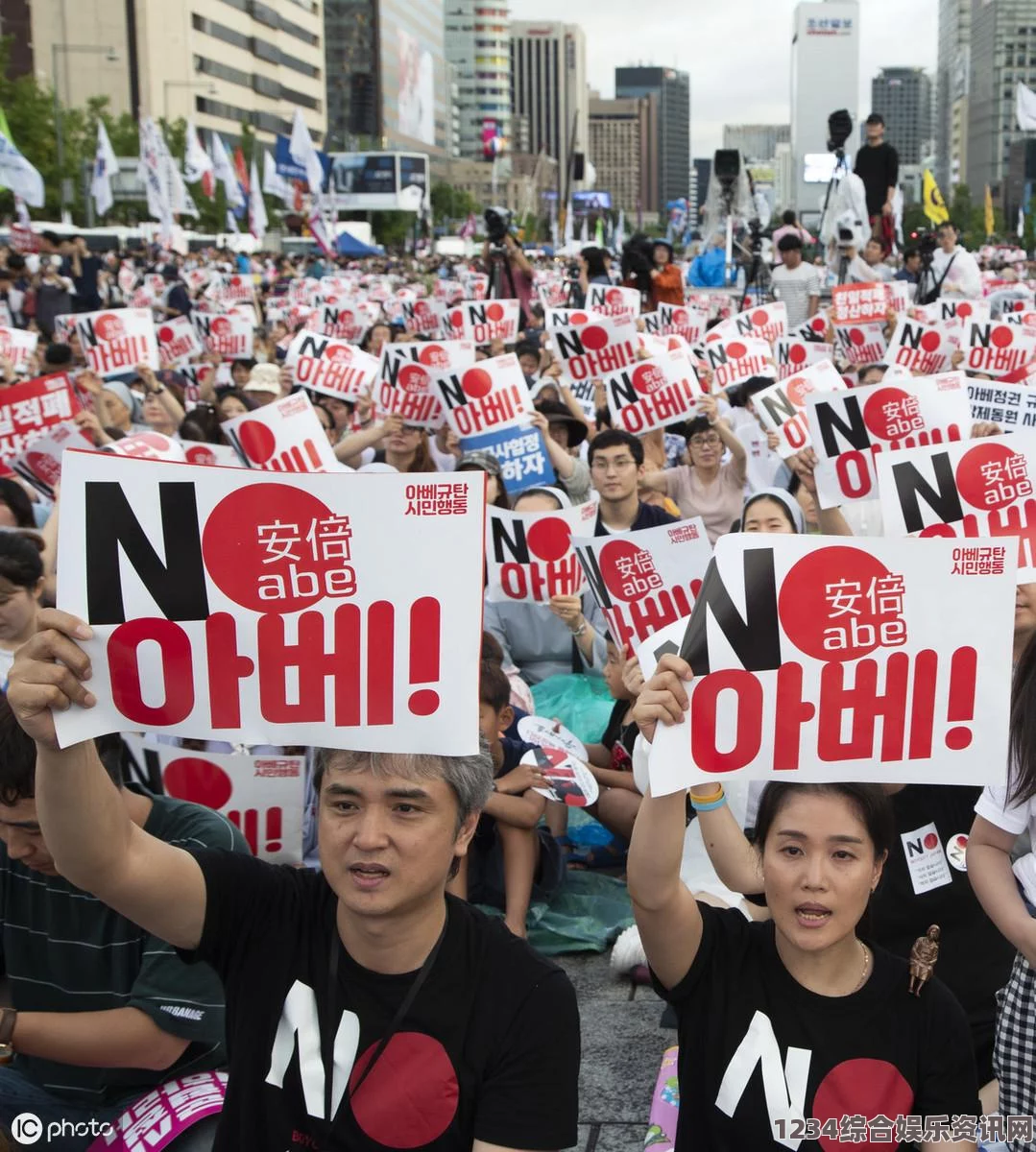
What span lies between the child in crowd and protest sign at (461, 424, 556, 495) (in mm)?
3606

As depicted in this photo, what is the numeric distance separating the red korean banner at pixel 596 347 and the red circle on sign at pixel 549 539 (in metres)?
4.53

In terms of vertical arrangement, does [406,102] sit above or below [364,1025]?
above

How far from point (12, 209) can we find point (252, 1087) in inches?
1547

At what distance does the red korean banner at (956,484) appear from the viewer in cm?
429

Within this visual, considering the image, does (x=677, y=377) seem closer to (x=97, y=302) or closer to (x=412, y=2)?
(x=97, y=302)

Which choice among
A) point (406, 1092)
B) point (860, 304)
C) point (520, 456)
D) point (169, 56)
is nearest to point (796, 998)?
point (406, 1092)

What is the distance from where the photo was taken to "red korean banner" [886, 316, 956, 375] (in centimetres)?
1015

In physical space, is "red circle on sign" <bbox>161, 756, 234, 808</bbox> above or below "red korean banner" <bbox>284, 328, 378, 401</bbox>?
below

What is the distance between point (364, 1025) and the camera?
91.9 inches

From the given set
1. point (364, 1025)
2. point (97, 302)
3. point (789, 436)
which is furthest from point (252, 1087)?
point (97, 302)

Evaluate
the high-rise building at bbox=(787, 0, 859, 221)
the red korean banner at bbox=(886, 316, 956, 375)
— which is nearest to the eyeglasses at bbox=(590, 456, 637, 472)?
the red korean banner at bbox=(886, 316, 956, 375)

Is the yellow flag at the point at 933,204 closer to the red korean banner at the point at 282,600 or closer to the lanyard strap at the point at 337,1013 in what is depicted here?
the red korean banner at the point at 282,600

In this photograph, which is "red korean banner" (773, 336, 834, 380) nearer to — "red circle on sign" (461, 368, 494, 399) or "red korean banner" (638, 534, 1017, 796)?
"red circle on sign" (461, 368, 494, 399)

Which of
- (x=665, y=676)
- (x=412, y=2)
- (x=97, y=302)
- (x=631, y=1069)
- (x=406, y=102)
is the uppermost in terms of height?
(x=412, y=2)
